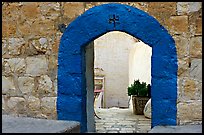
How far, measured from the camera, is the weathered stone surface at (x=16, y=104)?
346 centimetres

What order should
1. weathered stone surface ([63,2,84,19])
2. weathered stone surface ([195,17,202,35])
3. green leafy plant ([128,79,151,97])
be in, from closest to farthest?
weathered stone surface ([195,17,202,35]), weathered stone surface ([63,2,84,19]), green leafy plant ([128,79,151,97])

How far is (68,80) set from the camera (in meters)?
3.30

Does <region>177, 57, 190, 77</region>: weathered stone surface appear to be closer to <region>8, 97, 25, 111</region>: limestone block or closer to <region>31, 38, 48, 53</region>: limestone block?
<region>31, 38, 48, 53</region>: limestone block

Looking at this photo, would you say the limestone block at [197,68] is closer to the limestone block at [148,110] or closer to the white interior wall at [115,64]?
the limestone block at [148,110]

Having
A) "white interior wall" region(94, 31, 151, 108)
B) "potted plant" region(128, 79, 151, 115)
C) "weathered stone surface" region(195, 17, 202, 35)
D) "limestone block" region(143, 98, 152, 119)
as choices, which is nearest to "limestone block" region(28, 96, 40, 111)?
"weathered stone surface" region(195, 17, 202, 35)

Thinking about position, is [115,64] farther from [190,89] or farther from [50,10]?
[190,89]

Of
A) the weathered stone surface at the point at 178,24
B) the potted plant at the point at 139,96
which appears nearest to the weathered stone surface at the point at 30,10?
the weathered stone surface at the point at 178,24

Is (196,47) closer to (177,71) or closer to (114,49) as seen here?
(177,71)

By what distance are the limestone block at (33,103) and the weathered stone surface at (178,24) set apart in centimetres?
137

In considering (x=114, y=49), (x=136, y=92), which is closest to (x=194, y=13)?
(x=136, y=92)

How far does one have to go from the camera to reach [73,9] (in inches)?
130

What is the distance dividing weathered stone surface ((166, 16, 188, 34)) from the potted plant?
2172 mm

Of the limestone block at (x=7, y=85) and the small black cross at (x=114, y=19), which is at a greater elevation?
the small black cross at (x=114, y=19)

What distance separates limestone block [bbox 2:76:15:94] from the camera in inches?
137
